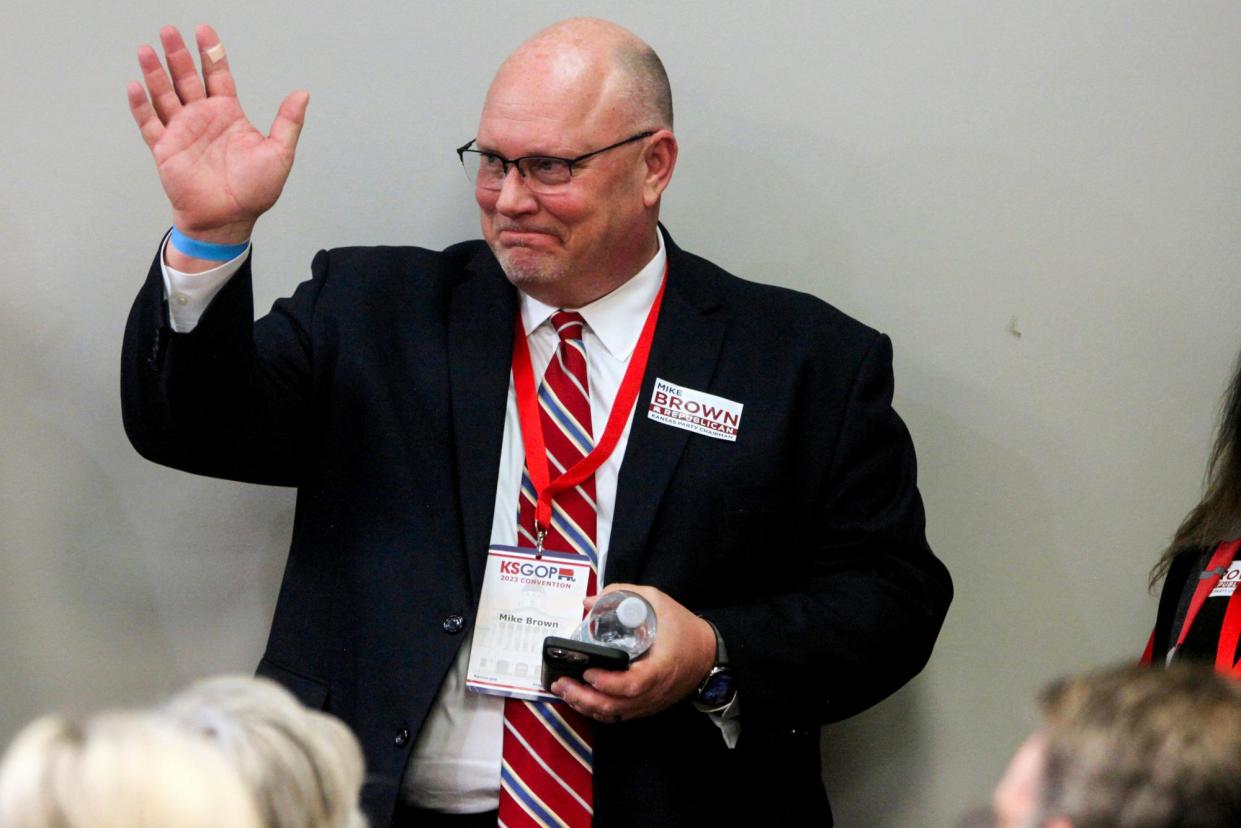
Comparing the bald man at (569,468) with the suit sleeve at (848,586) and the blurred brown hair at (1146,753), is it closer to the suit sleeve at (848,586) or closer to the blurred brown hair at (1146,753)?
the suit sleeve at (848,586)

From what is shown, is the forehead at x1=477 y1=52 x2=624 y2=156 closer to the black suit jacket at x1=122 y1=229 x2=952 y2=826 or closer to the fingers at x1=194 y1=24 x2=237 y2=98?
the black suit jacket at x1=122 y1=229 x2=952 y2=826

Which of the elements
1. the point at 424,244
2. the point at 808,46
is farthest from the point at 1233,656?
the point at 424,244

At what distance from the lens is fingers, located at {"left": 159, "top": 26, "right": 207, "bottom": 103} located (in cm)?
223

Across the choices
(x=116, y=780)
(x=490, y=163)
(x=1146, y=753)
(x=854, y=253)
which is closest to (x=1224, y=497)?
(x=854, y=253)

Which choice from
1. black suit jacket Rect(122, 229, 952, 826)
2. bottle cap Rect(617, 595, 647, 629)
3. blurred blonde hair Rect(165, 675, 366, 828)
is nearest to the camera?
blurred blonde hair Rect(165, 675, 366, 828)

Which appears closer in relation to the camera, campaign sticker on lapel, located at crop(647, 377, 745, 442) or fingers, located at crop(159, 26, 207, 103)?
fingers, located at crop(159, 26, 207, 103)

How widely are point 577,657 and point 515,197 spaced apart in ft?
2.59

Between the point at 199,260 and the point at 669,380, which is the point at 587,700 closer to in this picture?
the point at 669,380

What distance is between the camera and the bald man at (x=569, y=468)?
2.41 meters

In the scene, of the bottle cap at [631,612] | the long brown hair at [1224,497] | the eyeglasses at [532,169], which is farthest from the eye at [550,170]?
the long brown hair at [1224,497]

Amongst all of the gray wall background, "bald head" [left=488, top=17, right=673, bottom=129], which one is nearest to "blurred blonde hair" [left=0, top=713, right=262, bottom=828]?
"bald head" [left=488, top=17, right=673, bottom=129]

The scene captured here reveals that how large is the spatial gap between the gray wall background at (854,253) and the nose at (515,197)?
16.3 inches

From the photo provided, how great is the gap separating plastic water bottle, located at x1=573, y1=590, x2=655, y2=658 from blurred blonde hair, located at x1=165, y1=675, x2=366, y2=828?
3.49 ft

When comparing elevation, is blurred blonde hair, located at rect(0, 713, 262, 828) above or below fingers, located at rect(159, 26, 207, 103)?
below
